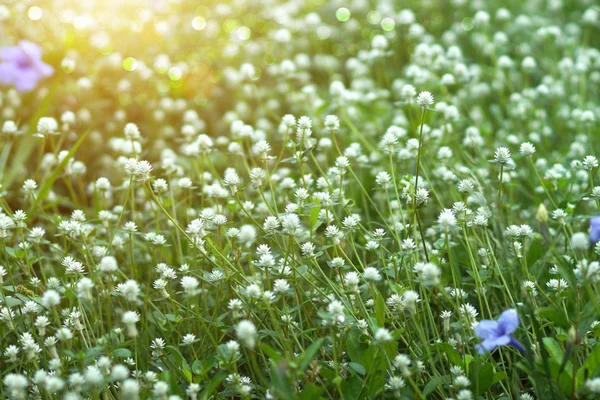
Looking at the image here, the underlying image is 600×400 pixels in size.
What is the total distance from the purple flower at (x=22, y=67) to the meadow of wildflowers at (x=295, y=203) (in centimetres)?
1

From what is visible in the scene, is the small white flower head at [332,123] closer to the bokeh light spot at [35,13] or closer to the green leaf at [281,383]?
the green leaf at [281,383]

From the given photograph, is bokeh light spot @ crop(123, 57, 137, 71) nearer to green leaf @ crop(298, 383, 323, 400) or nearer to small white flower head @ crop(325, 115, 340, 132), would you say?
small white flower head @ crop(325, 115, 340, 132)

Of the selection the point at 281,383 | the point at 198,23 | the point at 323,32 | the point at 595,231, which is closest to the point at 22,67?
the point at 198,23

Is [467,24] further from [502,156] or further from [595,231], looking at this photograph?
[595,231]

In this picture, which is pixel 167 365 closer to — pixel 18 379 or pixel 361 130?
pixel 18 379

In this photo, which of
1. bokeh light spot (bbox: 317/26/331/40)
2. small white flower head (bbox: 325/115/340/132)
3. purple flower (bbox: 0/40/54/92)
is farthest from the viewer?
bokeh light spot (bbox: 317/26/331/40)

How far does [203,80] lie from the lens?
348 cm

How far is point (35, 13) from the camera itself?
3.31m

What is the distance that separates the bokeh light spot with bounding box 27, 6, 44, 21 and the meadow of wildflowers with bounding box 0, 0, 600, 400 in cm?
4

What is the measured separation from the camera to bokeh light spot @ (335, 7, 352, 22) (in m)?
3.96

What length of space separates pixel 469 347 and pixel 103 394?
97 cm

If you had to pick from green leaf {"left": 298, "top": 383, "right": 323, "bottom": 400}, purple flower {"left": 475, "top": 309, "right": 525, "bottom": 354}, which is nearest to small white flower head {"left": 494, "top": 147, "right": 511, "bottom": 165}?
purple flower {"left": 475, "top": 309, "right": 525, "bottom": 354}

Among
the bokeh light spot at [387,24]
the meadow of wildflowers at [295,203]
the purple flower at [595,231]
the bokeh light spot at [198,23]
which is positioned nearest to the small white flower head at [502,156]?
the meadow of wildflowers at [295,203]

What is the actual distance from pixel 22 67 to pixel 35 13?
0.58 meters
